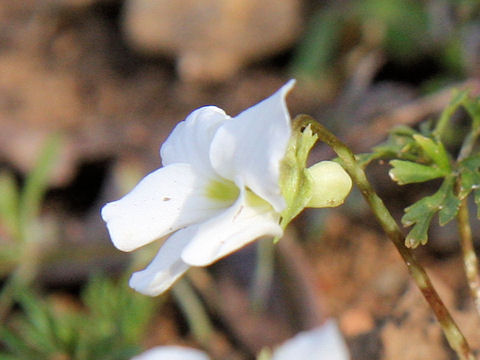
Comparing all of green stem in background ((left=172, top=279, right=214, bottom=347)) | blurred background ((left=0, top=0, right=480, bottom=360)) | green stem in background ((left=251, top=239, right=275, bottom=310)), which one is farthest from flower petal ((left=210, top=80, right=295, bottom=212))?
green stem in background ((left=172, top=279, right=214, bottom=347))

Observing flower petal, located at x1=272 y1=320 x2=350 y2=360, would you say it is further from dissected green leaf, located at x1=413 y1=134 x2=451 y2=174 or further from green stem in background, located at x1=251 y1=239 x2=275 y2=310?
green stem in background, located at x1=251 y1=239 x2=275 y2=310

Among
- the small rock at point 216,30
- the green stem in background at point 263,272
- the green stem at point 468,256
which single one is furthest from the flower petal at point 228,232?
the small rock at point 216,30

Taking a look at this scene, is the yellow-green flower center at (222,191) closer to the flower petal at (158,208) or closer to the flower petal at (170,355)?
the flower petal at (158,208)

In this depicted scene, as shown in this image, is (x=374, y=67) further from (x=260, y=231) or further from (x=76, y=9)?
(x=260, y=231)

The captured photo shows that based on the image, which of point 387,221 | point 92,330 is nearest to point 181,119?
point 92,330

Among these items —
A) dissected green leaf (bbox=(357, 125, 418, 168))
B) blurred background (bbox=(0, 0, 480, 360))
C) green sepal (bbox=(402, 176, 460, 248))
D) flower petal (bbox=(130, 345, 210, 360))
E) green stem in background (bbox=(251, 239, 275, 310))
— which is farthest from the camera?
green stem in background (bbox=(251, 239, 275, 310))

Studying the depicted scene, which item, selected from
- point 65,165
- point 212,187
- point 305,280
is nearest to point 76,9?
point 65,165

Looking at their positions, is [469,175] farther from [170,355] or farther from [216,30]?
[216,30]
